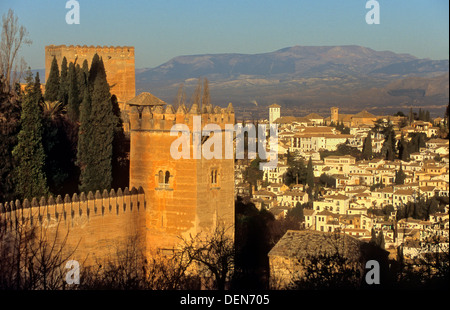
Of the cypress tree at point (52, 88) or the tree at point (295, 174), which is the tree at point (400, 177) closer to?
the tree at point (295, 174)

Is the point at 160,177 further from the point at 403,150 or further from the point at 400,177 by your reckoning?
the point at 403,150

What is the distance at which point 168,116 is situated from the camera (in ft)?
55.5

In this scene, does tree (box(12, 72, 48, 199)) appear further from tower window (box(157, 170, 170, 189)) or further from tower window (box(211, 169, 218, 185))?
tower window (box(211, 169, 218, 185))

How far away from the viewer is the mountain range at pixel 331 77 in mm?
56250

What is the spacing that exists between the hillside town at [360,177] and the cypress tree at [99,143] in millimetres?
21563

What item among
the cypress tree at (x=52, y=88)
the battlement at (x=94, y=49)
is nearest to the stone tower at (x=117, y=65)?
the battlement at (x=94, y=49)

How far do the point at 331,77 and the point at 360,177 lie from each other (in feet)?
46.3

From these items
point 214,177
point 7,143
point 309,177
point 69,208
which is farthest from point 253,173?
point 69,208

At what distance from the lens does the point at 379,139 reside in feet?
309

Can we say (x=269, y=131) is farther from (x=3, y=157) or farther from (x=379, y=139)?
(x=3, y=157)

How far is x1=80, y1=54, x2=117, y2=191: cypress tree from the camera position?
20719 millimetres

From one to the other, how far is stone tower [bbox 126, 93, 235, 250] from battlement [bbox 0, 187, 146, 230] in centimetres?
41

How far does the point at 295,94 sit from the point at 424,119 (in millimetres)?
38182
